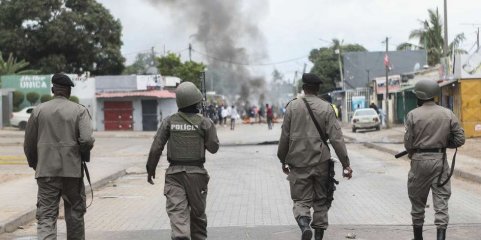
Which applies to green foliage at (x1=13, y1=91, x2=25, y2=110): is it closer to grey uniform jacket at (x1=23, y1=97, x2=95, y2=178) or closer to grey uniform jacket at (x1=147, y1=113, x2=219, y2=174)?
grey uniform jacket at (x1=23, y1=97, x2=95, y2=178)

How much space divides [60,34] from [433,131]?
48599 millimetres

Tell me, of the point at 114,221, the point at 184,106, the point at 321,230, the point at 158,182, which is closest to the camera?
the point at 184,106

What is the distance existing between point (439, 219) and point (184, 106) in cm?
275

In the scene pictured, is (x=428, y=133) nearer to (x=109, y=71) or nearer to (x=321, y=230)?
(x=321, y=230)

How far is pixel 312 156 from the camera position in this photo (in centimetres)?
640

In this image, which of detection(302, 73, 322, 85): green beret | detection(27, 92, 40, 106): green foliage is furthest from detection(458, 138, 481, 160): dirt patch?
detection(27, 92, 40, 106): green foliage

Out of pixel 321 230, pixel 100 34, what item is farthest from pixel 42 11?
pixel 321 230

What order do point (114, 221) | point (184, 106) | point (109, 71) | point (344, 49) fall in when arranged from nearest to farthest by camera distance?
Answer: point (184, 106)
point (114, 221)
point (109, 71)
point (344, 49)

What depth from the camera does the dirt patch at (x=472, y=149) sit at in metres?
19.2

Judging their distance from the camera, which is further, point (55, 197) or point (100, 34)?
point (100, 34)

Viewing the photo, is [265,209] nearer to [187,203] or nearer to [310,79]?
[310,79]

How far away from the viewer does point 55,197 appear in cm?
617

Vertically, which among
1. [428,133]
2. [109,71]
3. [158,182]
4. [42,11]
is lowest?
[158,182]

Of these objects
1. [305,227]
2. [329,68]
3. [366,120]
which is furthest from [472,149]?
[329,68]
